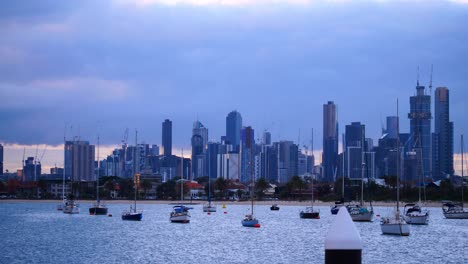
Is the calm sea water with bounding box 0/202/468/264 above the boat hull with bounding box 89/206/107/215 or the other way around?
the other way around

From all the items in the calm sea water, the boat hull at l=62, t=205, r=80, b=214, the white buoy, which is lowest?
the calm sea water

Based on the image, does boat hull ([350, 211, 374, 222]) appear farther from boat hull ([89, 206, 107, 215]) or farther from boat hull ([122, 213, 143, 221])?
boat hull ([89, 206, 107, 215])

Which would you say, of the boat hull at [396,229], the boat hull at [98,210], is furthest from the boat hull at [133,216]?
the boat hull at [396,229]

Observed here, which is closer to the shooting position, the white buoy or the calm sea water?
the white buoy

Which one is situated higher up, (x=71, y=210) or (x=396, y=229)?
(x=396, y=229)

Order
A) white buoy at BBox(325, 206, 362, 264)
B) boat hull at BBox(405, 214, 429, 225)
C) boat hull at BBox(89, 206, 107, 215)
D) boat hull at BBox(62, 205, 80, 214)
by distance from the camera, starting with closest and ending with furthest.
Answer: white buoy at BBox(325, 206, 362, 264)
boat hull at BBox(405, 214, 429, 225)
boat hull at BBox(89, 206, 107, 215)
boat hull at BBox(62, 205, 80, 214)

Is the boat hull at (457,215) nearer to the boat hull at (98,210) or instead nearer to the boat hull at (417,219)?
the boat hull at (417,219)

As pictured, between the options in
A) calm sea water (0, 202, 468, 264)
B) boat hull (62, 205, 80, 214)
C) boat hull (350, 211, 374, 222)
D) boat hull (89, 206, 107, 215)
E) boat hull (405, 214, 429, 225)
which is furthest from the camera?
boat hull (62, 205, 80, 214)

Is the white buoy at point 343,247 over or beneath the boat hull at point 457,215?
over

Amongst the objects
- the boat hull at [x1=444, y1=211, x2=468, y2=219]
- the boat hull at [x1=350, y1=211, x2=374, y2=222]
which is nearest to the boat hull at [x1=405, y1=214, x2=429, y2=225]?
the boat hull at [x1=350, y1=211, x2=374, y2=222]

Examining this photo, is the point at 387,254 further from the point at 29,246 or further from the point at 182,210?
the point at 182,210

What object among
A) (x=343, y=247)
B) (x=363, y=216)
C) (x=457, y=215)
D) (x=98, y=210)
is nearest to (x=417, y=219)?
(x=363, y=216)

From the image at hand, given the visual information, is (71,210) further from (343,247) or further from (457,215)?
(343,247)

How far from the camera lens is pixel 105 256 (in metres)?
62.2
